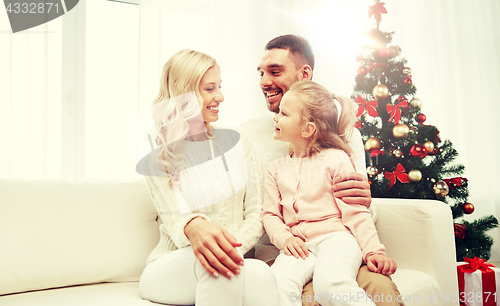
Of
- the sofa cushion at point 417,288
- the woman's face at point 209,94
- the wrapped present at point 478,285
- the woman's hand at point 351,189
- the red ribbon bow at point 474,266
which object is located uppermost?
the woman's face at point 209,94

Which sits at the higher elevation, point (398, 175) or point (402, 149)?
point (402, 149)

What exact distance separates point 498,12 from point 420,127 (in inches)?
70.8

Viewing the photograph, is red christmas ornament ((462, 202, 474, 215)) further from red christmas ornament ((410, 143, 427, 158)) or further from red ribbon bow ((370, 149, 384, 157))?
red ribbon bow ((370, 149, 384, 157))

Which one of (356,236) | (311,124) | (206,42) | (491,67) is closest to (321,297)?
(356,236)

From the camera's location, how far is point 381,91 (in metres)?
1.90

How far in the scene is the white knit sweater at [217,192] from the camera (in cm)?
103

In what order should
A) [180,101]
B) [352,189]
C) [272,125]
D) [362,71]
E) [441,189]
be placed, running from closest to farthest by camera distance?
1. [352,189]
2. [180,101]
3. [272,125]
4. [441,189]
5. [362,71]

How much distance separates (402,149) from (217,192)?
1.29m

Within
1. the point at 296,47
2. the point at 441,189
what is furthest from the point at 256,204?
the point at 441,189

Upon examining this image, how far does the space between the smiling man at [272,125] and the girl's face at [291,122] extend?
16cm

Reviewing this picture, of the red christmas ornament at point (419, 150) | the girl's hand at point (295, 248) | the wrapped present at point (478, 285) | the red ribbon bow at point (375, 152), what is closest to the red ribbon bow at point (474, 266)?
the wrapped present at point (478, 285)

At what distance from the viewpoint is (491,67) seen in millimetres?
2764

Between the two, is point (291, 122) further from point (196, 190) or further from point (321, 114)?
point (196, 190)

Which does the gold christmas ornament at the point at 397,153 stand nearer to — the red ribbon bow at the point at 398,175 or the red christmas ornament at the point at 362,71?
the red ribbon bow at the point at 398,175
